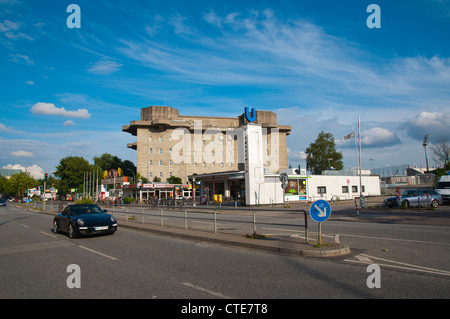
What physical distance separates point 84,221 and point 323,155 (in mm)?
73596

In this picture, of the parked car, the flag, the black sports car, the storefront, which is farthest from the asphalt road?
the storefront

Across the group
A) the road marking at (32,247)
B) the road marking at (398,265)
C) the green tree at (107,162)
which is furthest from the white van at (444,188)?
the green tree at (107,162)

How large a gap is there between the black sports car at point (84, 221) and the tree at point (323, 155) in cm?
7155

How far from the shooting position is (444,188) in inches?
1154

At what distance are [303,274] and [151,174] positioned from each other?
8846 centimetres

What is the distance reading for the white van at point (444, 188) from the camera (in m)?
27.9

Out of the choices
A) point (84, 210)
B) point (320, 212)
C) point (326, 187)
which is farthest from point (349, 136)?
point (84, 210)

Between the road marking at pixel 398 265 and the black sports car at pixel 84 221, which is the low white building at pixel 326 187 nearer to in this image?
the black sports car at pixel 84 221

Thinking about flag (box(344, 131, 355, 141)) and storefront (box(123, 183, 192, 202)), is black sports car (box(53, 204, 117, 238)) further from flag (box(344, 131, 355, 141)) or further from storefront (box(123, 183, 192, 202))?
storefront (box(123, 183, 192, 202))

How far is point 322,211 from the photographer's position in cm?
863

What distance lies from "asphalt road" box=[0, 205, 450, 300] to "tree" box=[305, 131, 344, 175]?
70751mm

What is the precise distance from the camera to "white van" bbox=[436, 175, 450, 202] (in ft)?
91.5
